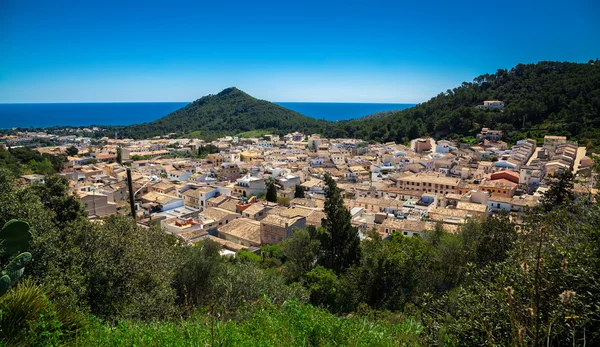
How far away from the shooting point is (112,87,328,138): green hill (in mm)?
122125

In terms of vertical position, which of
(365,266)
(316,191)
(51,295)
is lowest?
(316,191)

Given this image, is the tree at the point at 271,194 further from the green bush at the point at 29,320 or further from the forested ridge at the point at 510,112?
the forested ridge at the point at 510,112

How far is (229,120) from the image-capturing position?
138m

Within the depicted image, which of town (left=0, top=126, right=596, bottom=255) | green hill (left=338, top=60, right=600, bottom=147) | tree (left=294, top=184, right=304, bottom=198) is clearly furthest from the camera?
green hill (left=338, top=60, right=600, bottom=147)

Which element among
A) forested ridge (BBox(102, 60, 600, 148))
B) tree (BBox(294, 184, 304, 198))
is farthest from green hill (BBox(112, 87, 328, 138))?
tree (BBox(294, 184, 304, 198))

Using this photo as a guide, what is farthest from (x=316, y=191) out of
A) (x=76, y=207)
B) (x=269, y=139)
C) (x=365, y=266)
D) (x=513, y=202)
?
(x=269, y=139)

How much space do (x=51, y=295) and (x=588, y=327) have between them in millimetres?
9243

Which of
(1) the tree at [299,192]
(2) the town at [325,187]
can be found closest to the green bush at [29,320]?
(2) the town at [325,187]

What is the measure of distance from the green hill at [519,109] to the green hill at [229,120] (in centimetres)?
3050

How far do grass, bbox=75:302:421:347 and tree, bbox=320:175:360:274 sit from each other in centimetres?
1108

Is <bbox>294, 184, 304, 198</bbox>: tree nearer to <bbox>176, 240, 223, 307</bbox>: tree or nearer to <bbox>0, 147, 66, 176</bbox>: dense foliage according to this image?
<bbox>176, 240, 223, 307</bbox>: tree

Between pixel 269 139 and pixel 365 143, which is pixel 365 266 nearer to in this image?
pixel 365 143

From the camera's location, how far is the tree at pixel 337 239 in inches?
707

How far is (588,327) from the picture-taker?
16.7 feet
